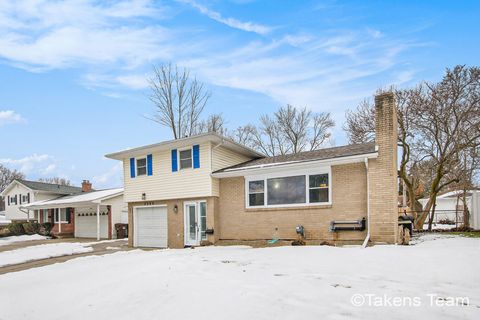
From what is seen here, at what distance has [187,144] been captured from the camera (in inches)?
599

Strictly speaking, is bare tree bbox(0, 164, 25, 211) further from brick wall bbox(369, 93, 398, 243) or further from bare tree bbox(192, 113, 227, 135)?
brick wall bbox(369, 93, 398, 243)

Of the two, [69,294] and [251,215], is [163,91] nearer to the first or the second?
[251,215]

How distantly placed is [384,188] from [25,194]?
34.1 metres

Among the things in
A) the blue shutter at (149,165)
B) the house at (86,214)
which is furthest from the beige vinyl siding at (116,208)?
the blue shutter at (149,165)

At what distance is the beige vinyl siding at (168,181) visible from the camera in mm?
14727

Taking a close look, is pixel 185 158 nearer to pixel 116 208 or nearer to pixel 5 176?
pixel 116 208

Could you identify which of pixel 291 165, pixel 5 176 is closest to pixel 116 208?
pixel 291 165

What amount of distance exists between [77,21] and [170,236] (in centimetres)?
1028

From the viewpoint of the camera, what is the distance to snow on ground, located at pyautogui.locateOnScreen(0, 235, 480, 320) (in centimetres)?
478

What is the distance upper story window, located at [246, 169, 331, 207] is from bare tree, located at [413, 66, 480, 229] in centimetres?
1144

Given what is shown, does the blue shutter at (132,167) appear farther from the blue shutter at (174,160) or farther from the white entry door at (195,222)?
the white entry door at (195,222)

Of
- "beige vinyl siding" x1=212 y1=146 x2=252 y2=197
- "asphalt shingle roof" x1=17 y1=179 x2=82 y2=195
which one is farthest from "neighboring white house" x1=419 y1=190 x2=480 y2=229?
"asphalt shingle roof" x1=17 y1=179 x2=82 y2=195

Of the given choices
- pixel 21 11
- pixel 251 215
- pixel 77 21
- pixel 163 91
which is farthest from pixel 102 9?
pixel 163 91

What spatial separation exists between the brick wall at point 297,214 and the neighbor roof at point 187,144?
1.81 m
